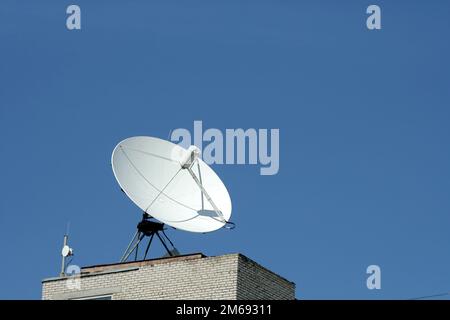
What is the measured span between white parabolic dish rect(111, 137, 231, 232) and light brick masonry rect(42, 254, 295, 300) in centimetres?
251

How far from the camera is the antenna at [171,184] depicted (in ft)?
152

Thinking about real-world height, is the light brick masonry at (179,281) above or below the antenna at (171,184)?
below

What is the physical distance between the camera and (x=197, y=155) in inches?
1870

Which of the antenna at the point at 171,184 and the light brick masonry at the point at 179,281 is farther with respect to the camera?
the antenna at the point at 171,184

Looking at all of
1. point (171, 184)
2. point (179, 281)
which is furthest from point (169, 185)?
point (179, 281)

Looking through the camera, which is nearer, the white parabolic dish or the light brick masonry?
the light brick masonry

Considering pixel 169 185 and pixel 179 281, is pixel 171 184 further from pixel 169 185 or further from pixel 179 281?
pixel 179 281

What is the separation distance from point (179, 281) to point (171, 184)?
5.44 metres

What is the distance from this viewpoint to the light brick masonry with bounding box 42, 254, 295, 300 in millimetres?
42562

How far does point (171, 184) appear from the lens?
156 feet

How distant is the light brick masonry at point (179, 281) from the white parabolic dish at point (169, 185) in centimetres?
251
